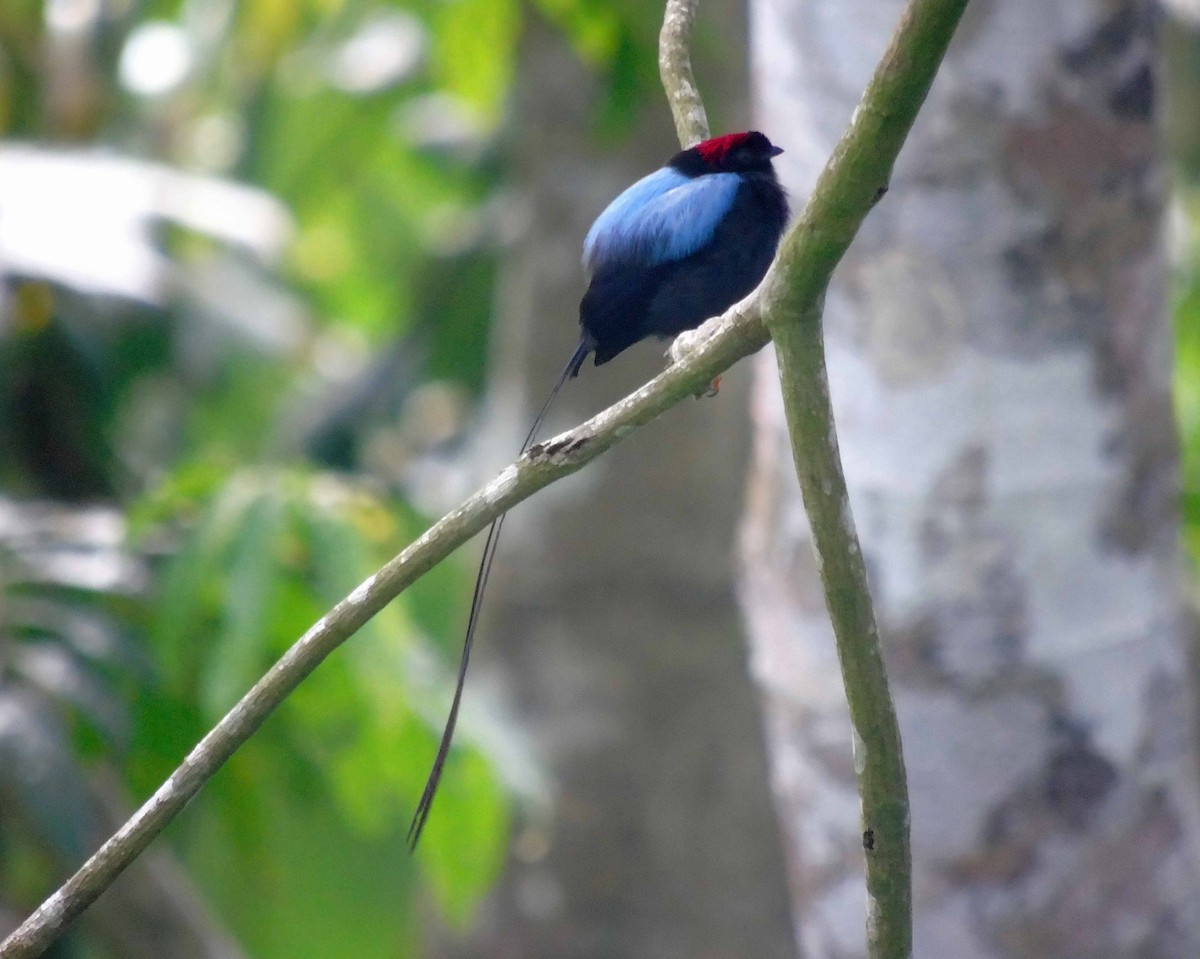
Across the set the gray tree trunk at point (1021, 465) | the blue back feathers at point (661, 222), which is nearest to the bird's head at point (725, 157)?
the blue back feathers at point (661, 222)

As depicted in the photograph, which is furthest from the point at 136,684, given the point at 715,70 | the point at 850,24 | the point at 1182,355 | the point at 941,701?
the point at 1182,355

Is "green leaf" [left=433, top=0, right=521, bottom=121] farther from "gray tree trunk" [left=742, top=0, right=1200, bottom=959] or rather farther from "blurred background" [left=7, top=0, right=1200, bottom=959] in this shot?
"gray tree trunk" [left=742, top=0, right=1200, bottom=959]

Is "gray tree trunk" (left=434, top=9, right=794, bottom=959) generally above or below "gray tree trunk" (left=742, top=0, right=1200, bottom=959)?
above

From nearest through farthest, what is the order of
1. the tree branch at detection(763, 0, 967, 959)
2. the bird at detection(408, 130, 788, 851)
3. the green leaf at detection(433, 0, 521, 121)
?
the tree branch at detection(763, 0, 967, 959), the bird at detection(408, 130, 788, 851), the green leaf at detection(433, 0, 521, 121)

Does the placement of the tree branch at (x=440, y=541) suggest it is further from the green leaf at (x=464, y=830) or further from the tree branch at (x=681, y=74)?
the green leaf at (x=464, y=830)

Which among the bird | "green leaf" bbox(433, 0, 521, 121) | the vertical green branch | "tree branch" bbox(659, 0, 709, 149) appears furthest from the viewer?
"green leaf" bbox(433, 0, 521, 121)

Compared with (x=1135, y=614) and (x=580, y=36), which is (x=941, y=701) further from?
(x=580, y=36)

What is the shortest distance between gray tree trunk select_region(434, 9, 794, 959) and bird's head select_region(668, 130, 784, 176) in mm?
2557

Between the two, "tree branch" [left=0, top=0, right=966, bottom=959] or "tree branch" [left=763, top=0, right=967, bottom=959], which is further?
"tree branch" [left=0, top=0, right=966, bottom=959]

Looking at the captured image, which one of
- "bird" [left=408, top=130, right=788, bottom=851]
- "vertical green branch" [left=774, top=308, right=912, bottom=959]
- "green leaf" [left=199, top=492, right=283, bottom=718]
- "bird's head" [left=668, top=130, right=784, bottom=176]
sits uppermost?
"green leaf" [left=199, top=492, right=283, bottom=718]

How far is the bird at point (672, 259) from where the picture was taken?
60.1 inches

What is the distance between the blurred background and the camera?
269cm

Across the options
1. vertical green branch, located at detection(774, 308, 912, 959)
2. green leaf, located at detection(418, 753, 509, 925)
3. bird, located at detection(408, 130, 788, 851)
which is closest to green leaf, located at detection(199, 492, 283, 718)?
green leaf, located at detection(418, 753, 509, 925)

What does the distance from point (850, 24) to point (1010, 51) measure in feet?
0.80
